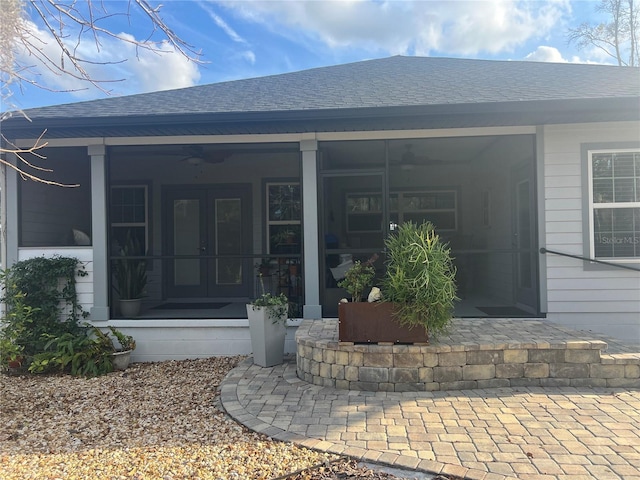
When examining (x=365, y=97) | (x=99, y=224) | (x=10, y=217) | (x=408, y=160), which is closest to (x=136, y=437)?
(x=99, y=224)

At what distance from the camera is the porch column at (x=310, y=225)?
5332 mm

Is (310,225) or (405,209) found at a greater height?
(405,209)

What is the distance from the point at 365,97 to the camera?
5551 mm

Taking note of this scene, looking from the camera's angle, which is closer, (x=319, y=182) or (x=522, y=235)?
(x=319, y=182)

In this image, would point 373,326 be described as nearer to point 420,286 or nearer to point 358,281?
point 358,281

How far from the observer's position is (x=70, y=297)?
5.32 meters

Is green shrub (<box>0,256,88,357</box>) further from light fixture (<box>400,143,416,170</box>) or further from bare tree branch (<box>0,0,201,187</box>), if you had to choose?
light fixture (<box>400,143,416,170</box>)

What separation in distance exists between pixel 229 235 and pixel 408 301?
5155 millimetres

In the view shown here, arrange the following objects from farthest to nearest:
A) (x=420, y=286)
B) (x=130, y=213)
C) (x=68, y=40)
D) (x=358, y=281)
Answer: (x=130, y=213) < (x=358, y=281) < (x=420, y=286) < (x=68, y=40)

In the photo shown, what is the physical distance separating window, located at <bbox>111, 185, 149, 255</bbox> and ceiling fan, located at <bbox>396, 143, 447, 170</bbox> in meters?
4.93

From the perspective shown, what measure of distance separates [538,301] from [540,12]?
25.8 feet

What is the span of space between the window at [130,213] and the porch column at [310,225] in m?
4.24

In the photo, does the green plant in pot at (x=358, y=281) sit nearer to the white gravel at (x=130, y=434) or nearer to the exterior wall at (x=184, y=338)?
the white gravel at (x=130, y=434)

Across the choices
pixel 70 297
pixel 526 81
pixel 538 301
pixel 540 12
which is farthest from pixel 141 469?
pixel 540 12
